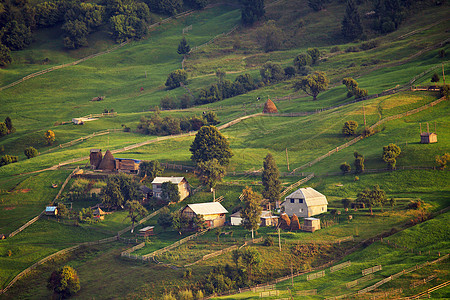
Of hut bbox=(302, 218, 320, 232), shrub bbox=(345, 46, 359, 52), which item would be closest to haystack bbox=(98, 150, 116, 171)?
hut bbox=(302, 218, 320, 232)

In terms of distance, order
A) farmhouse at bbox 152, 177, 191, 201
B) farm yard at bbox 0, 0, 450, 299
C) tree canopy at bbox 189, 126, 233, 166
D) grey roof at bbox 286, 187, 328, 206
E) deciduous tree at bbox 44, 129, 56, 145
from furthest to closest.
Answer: deciduous tree at bbox 44, 129, 56, 145, tree canopy at bbox 189, 126, 233, 166, farmhouse at bbox 152, 177, 191, 201, grey roof at bbox 286, 187, 328, 206, farm yard at bbox 0, 0, 450, 299

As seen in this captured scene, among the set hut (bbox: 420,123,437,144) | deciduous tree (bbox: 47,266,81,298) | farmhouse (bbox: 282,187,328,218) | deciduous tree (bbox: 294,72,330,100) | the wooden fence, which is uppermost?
deciduous tree (bbox: 294,72,330,100)

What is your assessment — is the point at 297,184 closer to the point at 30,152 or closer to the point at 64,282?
the point at 64,282

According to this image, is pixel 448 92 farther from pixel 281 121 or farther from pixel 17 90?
pixel 17 90

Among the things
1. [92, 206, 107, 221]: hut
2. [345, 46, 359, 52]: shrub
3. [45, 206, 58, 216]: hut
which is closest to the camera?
[92, 206, 107, 221]: hut

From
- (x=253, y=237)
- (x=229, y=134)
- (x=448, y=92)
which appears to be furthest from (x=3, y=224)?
(x=448, y=92)

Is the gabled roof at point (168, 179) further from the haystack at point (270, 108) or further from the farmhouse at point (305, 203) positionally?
the haystack at point (270, 108)

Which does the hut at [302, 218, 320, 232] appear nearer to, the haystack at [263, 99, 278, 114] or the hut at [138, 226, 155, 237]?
the hut at [138, 226, 155, 237]
